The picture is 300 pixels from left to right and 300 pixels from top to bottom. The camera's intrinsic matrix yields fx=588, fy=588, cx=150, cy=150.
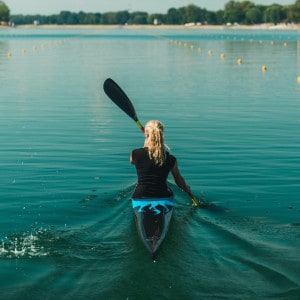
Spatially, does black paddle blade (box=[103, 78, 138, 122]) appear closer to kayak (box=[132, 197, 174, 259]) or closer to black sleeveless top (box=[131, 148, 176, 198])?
black sleeveless top (box=[131, 148, 176, 198])

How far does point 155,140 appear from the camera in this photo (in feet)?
34.8

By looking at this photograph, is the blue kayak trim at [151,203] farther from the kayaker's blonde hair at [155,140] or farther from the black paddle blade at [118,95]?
the black paddle blade at [118,95]

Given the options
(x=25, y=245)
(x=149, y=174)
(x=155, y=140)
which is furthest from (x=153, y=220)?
(x=25, y=245)

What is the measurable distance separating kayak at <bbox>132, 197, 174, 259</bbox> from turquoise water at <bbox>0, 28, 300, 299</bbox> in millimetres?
277

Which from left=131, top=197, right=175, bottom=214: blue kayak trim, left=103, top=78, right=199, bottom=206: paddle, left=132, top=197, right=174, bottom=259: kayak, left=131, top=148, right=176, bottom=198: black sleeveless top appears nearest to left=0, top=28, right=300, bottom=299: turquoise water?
left=132, top=197, right=174, bottom=259: kayak

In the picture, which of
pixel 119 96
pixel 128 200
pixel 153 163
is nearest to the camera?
pixel 153 163

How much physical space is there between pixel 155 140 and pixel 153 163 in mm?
464

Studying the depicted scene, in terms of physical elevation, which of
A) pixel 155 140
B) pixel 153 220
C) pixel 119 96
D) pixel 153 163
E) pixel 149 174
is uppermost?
pixel 119 96

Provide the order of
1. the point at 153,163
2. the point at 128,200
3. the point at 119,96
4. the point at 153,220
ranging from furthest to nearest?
1. the point at 119,96
2. the point at 128,200
3. the point at 153,163
4. the point at 153,220

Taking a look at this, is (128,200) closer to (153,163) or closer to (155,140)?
(153,163)

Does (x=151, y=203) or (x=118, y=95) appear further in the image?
(x=118, y=95)

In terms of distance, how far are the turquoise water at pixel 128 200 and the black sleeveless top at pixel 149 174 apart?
2.79 ft

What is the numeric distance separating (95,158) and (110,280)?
9.40 m

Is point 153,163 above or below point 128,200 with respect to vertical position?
above
